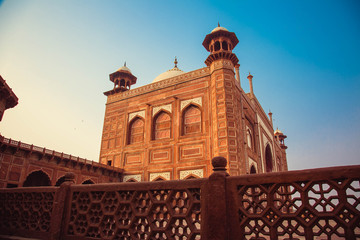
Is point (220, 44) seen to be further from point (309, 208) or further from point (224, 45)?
point (309, 208)

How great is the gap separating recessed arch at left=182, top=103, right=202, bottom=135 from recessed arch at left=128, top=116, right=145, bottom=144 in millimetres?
2915

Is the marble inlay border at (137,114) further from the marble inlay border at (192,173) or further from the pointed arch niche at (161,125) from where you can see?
the marble inlay border at (192,173)

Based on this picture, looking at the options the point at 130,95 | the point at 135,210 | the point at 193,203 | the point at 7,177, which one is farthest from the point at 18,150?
the point at 193,203

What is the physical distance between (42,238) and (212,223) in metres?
2.83

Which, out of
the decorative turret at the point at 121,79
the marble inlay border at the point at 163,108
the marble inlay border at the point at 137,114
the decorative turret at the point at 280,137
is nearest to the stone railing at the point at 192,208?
the marble inlay border at the point at 163,108

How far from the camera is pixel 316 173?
7.41 feet

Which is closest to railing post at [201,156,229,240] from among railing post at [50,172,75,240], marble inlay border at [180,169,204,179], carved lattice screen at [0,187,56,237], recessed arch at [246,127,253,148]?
railing post at [50,172,75,240]

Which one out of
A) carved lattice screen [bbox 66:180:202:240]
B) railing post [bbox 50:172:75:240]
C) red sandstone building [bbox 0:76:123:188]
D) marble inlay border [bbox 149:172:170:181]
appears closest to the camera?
carved lattice screen [bbox 66:180:202:240]

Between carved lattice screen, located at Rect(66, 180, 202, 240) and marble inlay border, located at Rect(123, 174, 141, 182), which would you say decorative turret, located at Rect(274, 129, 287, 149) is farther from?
carved lattice screen, located at Rect(66, 180, 202, 240)

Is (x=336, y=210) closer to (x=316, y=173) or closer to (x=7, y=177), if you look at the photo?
(x=316, y=173)

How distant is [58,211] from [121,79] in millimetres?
15049

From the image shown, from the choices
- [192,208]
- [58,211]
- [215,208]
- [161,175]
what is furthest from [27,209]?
[161,175]

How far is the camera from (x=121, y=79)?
17859 mm

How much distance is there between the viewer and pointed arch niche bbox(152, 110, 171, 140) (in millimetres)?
14026
